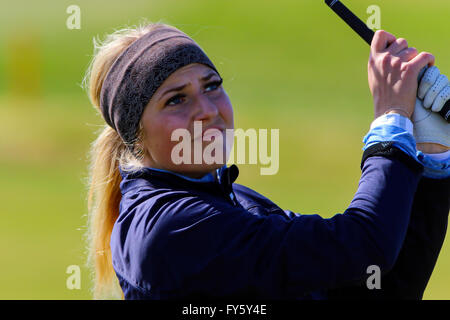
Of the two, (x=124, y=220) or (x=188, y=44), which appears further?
(x=188, y=44)

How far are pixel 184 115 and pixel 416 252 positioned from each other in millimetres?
844

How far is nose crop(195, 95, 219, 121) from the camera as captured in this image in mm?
2150

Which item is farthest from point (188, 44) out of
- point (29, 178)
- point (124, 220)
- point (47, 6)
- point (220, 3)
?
point (47, 6)

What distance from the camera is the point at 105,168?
2543 mm

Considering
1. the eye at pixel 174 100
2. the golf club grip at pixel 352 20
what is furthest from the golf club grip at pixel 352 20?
the eye at pixel 174 100

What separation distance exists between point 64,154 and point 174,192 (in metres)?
8.23

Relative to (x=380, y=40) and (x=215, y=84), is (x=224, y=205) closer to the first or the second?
(x=215, y=84)

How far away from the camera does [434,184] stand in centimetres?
216

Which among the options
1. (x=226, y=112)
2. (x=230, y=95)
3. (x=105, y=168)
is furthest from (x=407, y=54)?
(x=230, y=95)

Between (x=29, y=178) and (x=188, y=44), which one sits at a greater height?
(x=188, y=44)

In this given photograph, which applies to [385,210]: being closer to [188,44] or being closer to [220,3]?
[188,44]

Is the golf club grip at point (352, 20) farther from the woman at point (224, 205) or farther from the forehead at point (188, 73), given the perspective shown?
the forehead at point (188, 73)

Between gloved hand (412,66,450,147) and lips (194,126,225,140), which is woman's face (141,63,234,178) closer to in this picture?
lips (194,126,225,140)
